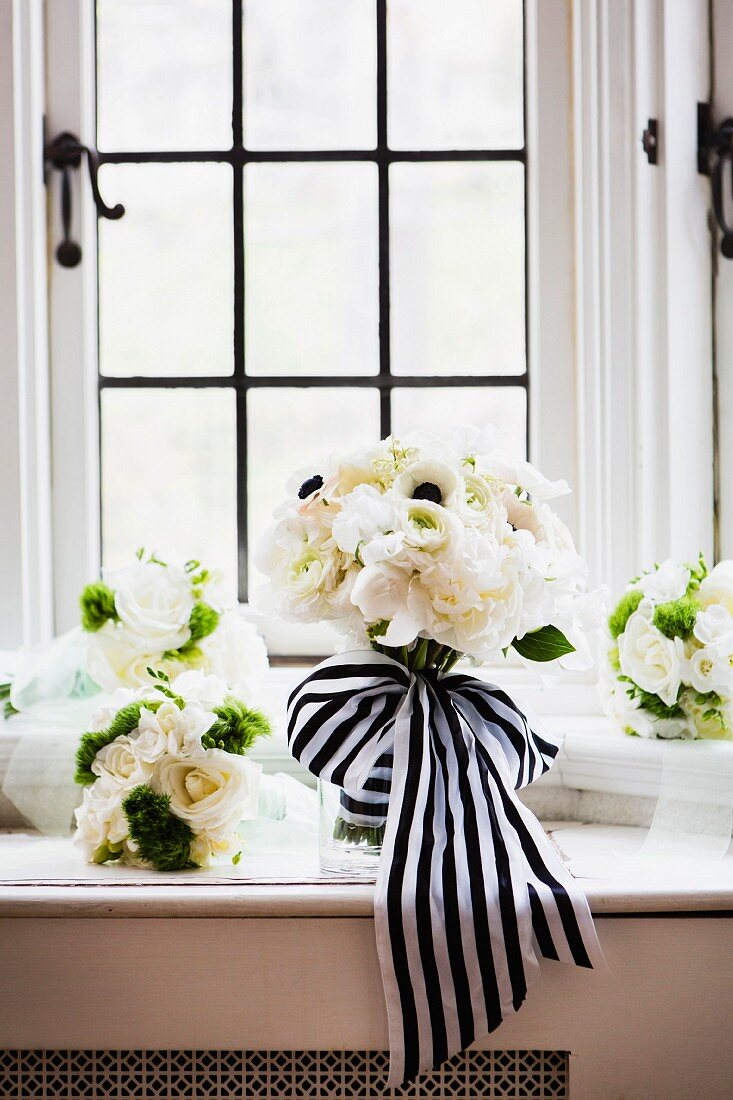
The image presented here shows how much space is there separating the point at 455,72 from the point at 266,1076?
1.36 m

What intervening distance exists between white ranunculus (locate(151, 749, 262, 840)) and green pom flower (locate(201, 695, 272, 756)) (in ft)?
0.05

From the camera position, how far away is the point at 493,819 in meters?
0.89

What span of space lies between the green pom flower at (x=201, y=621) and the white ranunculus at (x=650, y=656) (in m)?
0.51

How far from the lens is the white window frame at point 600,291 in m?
1.27

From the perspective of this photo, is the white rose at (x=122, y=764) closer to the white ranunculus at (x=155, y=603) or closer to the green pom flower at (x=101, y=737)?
the green pom flower at (x=101, y=737)

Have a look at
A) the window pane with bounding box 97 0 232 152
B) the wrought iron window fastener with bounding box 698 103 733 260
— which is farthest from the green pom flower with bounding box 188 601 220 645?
the wrought iron window fastener with bounding box 698 103 733 260

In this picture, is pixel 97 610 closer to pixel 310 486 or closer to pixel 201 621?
pixel 201 621

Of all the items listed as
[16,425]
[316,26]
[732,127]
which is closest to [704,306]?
[732,127]

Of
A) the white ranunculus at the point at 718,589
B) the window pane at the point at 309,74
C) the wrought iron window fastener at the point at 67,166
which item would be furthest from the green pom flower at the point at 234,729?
the window pane at the point at 309,74

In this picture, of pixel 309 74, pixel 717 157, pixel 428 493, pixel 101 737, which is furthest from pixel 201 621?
pixel 717 157

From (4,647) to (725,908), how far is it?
1004mm

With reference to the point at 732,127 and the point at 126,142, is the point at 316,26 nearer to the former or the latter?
the point at 126,142

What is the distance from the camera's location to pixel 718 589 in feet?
3.60

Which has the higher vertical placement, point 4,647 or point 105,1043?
point 4,647
